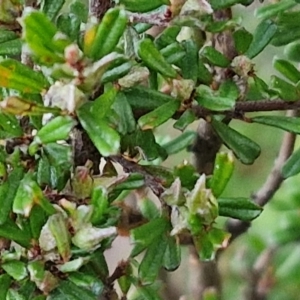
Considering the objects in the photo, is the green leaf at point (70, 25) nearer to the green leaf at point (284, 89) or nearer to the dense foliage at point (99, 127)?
the dense foliage at point (99, 127)

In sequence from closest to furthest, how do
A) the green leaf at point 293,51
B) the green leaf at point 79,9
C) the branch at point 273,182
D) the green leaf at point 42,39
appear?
1. the green leaf at point 42,39
2. the green leaf at point 79,9
3. the green leaf at point 293,51
4. the branch at point 273,182

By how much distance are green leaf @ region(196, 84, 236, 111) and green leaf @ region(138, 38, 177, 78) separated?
0.03m

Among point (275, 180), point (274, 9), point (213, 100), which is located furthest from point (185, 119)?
point (275, 180)

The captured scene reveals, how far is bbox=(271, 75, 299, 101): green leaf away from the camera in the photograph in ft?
1.32

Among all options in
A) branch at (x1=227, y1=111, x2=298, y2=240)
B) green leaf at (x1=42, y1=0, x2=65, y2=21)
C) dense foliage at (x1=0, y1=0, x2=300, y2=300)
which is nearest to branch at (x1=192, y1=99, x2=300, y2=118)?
dense foliage at (x1=0, y1=0, x2=300, y2=300)

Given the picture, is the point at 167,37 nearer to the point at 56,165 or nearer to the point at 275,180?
the point at 56,165

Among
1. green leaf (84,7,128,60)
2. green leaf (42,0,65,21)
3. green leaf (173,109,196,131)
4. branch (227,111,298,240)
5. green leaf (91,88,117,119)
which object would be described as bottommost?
branch (227,111,298,240)

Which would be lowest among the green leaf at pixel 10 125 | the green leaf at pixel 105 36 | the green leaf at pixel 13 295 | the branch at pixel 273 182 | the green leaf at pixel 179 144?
the branch at pixel 273 182

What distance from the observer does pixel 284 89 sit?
0.41m

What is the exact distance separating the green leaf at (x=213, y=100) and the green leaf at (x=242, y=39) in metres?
0.04

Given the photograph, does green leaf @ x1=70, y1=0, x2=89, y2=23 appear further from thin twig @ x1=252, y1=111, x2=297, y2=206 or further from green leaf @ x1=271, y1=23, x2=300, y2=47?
thin twig @ x1=252, y1=111, x2=297, y2=206

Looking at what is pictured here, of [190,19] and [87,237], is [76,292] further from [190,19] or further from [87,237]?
[190,19]

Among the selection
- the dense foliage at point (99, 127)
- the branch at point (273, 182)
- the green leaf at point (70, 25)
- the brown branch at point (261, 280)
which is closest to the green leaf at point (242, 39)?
the dense foliage at point (99, 127)

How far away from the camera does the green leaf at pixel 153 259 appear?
0.36 m
